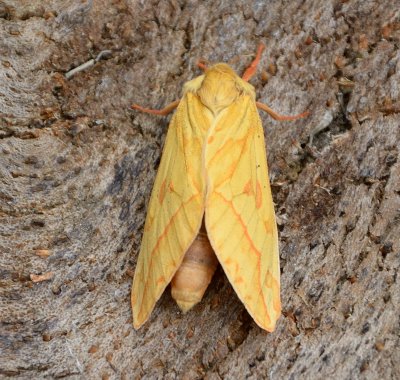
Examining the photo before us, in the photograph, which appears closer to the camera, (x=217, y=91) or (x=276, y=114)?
(x=276, y=114)

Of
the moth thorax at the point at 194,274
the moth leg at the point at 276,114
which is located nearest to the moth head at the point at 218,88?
the moth leg at the point at 276,114

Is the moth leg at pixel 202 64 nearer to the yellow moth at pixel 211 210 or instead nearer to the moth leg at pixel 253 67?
the yellow moth at pixel 211 210

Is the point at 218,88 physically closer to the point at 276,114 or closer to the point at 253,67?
the point at 253,67

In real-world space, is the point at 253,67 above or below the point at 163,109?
above

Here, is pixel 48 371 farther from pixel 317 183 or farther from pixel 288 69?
pixel 288 69

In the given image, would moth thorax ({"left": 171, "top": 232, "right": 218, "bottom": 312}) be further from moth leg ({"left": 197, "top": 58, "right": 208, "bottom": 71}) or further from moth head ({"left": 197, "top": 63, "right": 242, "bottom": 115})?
moth leg ({"left": 197, "top": 58, "right": 208, "bottom": 71})

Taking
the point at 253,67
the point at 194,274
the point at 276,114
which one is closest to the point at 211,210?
the point at 194,274
